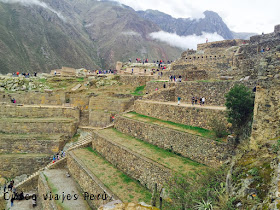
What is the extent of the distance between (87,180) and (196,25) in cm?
13562

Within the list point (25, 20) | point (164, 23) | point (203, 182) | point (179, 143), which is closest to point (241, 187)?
point (203, 182)

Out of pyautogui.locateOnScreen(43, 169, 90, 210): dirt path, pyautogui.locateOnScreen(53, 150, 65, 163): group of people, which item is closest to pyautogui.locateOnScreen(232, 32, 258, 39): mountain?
pyautogui.locateOnScreen(53, 150, 65, 163): group of people

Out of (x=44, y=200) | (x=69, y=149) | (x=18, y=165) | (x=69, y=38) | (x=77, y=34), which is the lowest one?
(x=44, y=200)

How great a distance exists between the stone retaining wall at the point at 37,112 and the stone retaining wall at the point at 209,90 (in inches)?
435

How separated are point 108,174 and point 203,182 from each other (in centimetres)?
631

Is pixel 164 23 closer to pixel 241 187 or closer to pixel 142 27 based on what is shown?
pixel 142 27

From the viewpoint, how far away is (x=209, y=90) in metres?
15.1

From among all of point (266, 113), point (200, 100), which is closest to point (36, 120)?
point (200, 100)

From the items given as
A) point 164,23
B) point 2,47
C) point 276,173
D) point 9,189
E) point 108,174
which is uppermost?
point 164,23

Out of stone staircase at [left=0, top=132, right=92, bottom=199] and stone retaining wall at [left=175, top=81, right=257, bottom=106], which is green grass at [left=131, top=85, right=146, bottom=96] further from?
stone staircase at [left=0, top=132, right=92, bottom=199]

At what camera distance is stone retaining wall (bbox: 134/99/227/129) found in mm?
11852

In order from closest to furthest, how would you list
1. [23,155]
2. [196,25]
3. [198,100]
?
[198,100]
[23,155]
[196,25]

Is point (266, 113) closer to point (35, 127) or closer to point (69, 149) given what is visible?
point (69, 149)

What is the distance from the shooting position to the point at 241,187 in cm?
496
